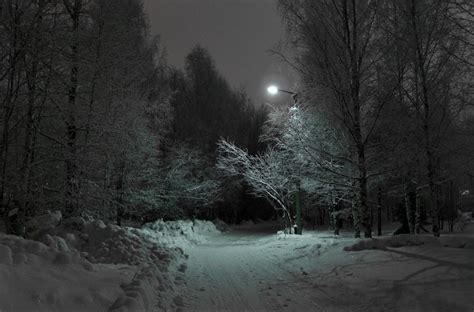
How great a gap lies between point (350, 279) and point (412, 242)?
301 cm

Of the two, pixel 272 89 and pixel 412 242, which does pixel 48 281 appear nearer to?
pixel 412 242

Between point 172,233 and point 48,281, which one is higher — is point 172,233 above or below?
below

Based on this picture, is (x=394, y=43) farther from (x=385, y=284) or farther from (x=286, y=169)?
(x=286, y=169)

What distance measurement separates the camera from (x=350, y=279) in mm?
8211

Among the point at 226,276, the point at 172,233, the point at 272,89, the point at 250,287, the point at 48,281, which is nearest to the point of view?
the point at 48,281

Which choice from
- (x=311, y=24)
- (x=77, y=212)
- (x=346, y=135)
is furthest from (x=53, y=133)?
(x=346, y=135)

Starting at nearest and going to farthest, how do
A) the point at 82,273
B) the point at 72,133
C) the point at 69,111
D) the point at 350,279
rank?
the point at 82,273
the point at 350,279
the point at 69,111
the point at 72,133

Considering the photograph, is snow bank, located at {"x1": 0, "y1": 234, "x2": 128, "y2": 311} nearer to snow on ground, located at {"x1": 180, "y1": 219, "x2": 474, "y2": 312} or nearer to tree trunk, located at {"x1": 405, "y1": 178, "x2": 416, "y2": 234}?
snow on ground, located at {"x1": 180, "y1": 219, "x2": 474, "y2": 312}

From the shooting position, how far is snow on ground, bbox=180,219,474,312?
649 centimetres

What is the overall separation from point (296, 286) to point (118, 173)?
12.9 meters

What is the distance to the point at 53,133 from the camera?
12.5 meters

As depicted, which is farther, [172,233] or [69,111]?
[172,233]

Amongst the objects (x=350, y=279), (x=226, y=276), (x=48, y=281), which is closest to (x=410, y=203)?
(x=350, y=279)

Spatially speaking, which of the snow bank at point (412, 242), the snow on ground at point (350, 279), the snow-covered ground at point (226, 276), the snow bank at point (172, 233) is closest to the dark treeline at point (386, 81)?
the snow bank at point (412, 242)
